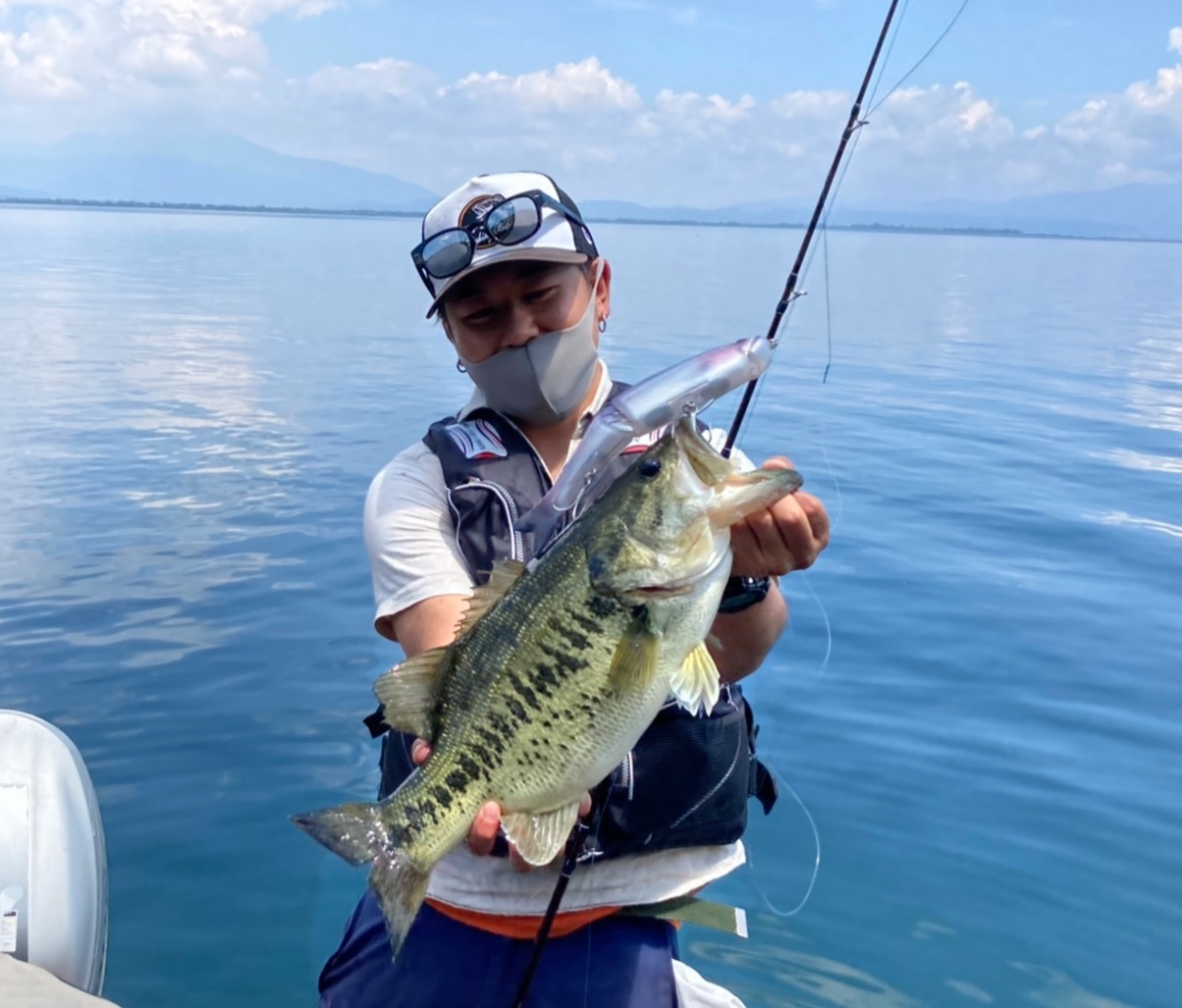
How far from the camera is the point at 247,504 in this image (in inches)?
499

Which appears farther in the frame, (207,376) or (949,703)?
(207,376)

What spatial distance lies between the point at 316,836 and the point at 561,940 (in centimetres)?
81

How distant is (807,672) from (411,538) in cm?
569

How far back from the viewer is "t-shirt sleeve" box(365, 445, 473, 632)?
328cm

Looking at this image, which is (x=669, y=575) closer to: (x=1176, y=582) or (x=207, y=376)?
(x=1176, y=582)

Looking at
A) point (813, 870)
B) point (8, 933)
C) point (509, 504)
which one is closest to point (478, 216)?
point (509, 504)

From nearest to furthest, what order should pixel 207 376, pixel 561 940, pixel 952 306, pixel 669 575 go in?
pixel 669 575, pixel 561 940, pixel 207 376, pixel 952 306

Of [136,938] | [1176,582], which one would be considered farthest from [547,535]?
[1176,582]

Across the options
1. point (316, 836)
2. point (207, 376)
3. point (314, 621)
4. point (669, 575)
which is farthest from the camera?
point (207, 376)

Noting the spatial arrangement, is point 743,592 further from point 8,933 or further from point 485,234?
point 8,933

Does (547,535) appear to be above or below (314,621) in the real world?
above

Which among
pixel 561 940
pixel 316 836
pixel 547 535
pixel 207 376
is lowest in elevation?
pixel 207 376

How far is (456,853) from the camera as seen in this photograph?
126 inches

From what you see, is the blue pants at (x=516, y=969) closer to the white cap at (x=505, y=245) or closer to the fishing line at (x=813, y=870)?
the white cap at (x=505, y=245)
